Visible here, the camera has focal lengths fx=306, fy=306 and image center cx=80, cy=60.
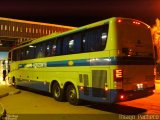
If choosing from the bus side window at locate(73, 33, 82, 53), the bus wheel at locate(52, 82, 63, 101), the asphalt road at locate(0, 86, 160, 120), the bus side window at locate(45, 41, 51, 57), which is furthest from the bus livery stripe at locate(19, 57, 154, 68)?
the bus side window at locate(45, 41, 51, 57)

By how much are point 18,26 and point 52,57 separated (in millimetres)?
58560

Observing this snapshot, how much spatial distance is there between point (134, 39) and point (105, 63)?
58.3 inches

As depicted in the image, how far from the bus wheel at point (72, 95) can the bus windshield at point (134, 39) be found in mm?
3504

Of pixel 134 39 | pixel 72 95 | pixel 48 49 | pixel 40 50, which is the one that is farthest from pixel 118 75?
pixel 40 50

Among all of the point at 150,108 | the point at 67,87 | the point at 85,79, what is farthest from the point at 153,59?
the point at 67,87

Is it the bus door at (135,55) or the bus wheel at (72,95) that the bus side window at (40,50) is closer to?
the bus wheel at (72,95)

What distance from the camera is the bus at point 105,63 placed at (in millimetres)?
10945

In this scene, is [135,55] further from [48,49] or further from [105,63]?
[48,49]

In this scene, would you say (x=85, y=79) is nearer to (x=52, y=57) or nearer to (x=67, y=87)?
(x=67, y=87)

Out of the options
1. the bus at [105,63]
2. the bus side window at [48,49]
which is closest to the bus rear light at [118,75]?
the bus at [105,63]

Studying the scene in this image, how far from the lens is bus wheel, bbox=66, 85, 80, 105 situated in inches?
531

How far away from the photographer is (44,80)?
17.0 meters

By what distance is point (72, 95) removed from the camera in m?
13.8

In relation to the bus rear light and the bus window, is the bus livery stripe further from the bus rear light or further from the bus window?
the bus window
